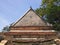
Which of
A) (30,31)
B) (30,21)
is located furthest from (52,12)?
(30,31)

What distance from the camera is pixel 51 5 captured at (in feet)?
111

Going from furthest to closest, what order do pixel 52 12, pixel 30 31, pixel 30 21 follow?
pixel 52 12, pixel 30 21, pixel 30 31

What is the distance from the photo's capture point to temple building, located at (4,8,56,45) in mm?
18656

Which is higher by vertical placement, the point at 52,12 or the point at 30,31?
the point at 52,12

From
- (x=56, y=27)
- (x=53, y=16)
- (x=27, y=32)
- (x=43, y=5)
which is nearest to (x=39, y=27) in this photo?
(x=27, y=32)

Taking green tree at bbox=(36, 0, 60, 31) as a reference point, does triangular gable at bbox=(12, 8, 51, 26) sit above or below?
below

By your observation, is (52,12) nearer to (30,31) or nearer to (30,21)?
(30,21)

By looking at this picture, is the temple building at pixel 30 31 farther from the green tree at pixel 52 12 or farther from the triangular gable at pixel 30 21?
the green tree at pixel 52 12

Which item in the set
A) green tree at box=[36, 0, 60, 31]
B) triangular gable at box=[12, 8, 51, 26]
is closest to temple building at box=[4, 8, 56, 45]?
triangular gable at box=[12, 8, 51, 26]

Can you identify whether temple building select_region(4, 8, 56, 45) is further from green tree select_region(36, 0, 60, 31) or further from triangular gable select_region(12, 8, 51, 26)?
green tree select_region(36, 0, 60, 31)

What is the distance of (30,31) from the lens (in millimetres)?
21297

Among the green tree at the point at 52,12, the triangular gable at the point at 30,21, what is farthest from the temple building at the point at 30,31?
the green tree at the point at 52,12

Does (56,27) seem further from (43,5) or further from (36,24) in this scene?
(36,24)

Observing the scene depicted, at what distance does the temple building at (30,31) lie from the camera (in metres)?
18.7
